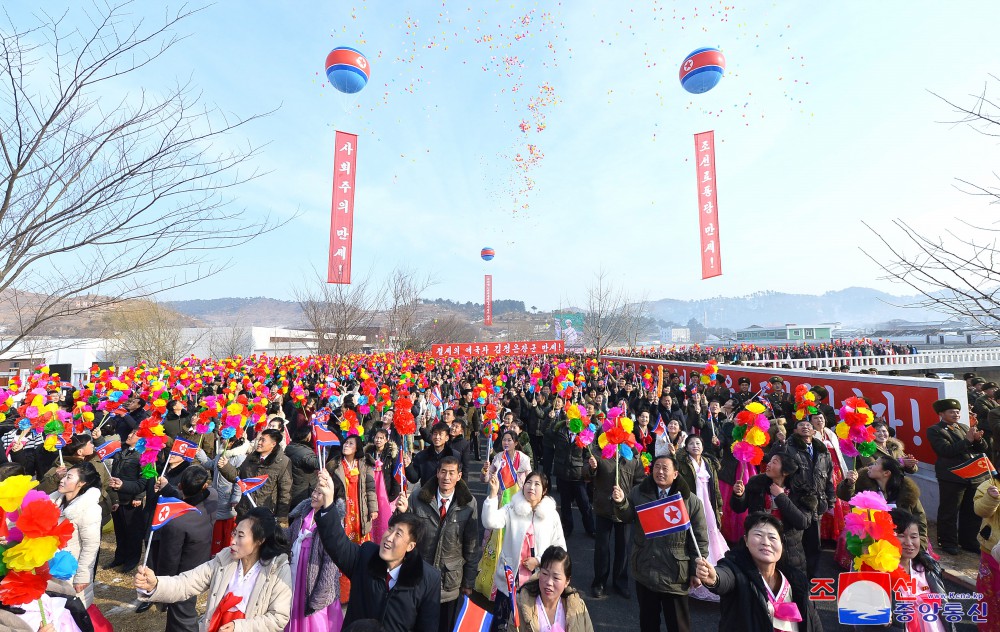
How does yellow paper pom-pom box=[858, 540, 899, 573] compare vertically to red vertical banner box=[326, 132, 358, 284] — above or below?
below

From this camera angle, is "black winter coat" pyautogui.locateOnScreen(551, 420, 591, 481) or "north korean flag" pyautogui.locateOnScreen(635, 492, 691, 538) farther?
"black winter coat" pyautogui.locateOnScreen(551, 420, 591, 481)

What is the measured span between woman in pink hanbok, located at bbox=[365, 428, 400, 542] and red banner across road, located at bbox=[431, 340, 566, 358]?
2141 cm

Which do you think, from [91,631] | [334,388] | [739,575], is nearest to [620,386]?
[334,388]

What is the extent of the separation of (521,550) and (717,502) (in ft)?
8.47

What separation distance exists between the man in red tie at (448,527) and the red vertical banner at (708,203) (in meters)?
13.5

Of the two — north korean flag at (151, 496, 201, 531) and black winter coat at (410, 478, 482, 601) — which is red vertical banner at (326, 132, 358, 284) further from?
black winter coat at (410, 478, 482, 601)

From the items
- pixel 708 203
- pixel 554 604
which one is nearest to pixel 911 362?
pixel 708 203

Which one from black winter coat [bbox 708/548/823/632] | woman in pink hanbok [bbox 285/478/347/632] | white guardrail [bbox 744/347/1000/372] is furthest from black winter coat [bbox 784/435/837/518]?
white guardrail [bbox 744/347/1000/372]

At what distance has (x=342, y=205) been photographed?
41.7 feet

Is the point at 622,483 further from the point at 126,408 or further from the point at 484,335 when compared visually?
the point at 484,335

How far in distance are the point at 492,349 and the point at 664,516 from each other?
25.4 metres

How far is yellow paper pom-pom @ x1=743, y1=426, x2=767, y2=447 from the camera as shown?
4781mm

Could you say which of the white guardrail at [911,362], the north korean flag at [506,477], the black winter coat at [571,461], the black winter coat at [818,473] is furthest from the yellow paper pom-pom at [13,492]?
the white guardrail at [911,362]

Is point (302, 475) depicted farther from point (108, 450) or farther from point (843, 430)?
point (843, 430)
